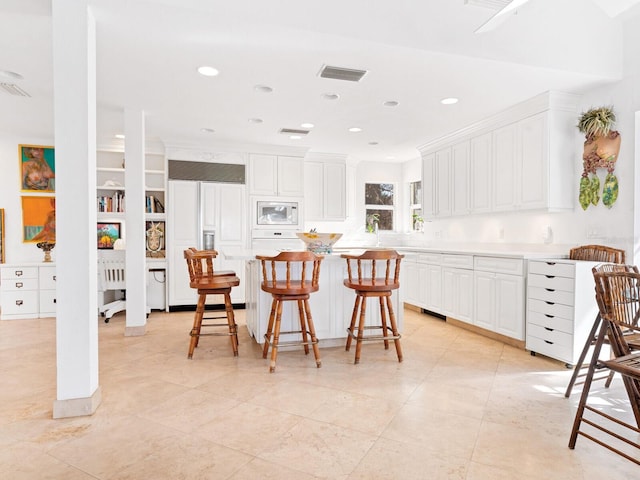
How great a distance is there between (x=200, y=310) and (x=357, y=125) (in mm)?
2938

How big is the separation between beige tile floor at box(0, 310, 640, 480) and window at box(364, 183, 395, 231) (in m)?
3.84

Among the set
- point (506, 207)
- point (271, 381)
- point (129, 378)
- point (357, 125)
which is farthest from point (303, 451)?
point (357, 125)

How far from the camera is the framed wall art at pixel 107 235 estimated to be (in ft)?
18.3

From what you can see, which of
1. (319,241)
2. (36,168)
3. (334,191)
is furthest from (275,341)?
(36,168)

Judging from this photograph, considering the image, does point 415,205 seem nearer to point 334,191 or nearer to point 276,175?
point 334,191

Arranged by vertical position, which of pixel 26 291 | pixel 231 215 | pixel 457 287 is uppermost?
pixel 231 215

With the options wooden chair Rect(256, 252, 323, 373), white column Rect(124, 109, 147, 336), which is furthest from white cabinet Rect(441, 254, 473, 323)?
white column Rect(124, 109, 147, 336)

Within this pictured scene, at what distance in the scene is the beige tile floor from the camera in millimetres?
1757

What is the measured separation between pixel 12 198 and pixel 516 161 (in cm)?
670

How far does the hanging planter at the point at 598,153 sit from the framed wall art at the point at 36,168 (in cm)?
677

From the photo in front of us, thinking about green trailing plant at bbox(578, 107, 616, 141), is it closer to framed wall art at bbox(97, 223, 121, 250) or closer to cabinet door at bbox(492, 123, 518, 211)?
cabinet door at bbox(492, 123, 518, 211)

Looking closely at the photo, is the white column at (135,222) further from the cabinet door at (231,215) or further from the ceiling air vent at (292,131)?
the ceiling air vent at (292,131)

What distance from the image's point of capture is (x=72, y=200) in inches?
86.7

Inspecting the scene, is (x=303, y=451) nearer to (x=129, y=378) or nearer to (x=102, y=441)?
(x=102, y=441)
